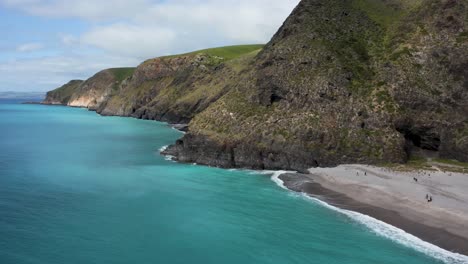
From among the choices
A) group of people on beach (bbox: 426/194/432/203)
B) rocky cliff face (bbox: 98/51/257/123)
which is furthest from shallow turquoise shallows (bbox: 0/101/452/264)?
rocky cliff face (bbox: 98/51/257/123)

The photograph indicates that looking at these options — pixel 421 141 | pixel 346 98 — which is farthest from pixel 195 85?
pixel 421 141

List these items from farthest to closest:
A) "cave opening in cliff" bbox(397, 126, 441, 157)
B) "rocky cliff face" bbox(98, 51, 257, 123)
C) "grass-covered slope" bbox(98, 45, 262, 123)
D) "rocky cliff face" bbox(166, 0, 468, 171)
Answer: "grass-covered slope" bbox(98, 45, 262, 123)
"rocky cliff face" bbox(98, 51, 257, 123)
"cave opening in cliff" bbox(397, 126, 441, 157)
"rocky cliff face" bbox(166, 0, 468, 171)

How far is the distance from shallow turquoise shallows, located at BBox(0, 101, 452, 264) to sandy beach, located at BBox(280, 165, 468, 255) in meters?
4.10

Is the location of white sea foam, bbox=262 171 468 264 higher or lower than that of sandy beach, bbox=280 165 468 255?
lower

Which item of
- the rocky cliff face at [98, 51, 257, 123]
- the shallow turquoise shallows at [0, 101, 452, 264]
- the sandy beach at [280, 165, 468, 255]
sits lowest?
the shallow turquoise shallows at [0, 101, 452, 264]

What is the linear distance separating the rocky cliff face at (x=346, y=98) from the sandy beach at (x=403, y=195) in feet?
23.6

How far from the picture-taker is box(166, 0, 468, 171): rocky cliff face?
72.4 metres

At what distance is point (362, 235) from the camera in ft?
134

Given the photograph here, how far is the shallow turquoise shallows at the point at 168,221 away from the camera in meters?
36.0

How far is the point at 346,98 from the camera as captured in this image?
78.9 metres

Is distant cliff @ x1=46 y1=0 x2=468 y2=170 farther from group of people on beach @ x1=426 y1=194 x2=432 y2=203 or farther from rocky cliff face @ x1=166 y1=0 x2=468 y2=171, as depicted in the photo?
group of people on beach @ x1=426 y1=194 x2=432 y2=203

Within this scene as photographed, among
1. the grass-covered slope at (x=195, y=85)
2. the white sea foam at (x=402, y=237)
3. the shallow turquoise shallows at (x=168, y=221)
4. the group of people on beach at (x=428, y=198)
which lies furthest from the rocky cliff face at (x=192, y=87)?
the white sea foam at (x=402, y=237)

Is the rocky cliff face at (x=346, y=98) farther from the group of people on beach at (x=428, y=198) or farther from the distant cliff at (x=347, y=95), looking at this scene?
the group of people on beach at (x=428, y=198)

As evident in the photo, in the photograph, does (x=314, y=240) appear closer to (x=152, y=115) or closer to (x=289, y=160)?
(x=289, y=160)
